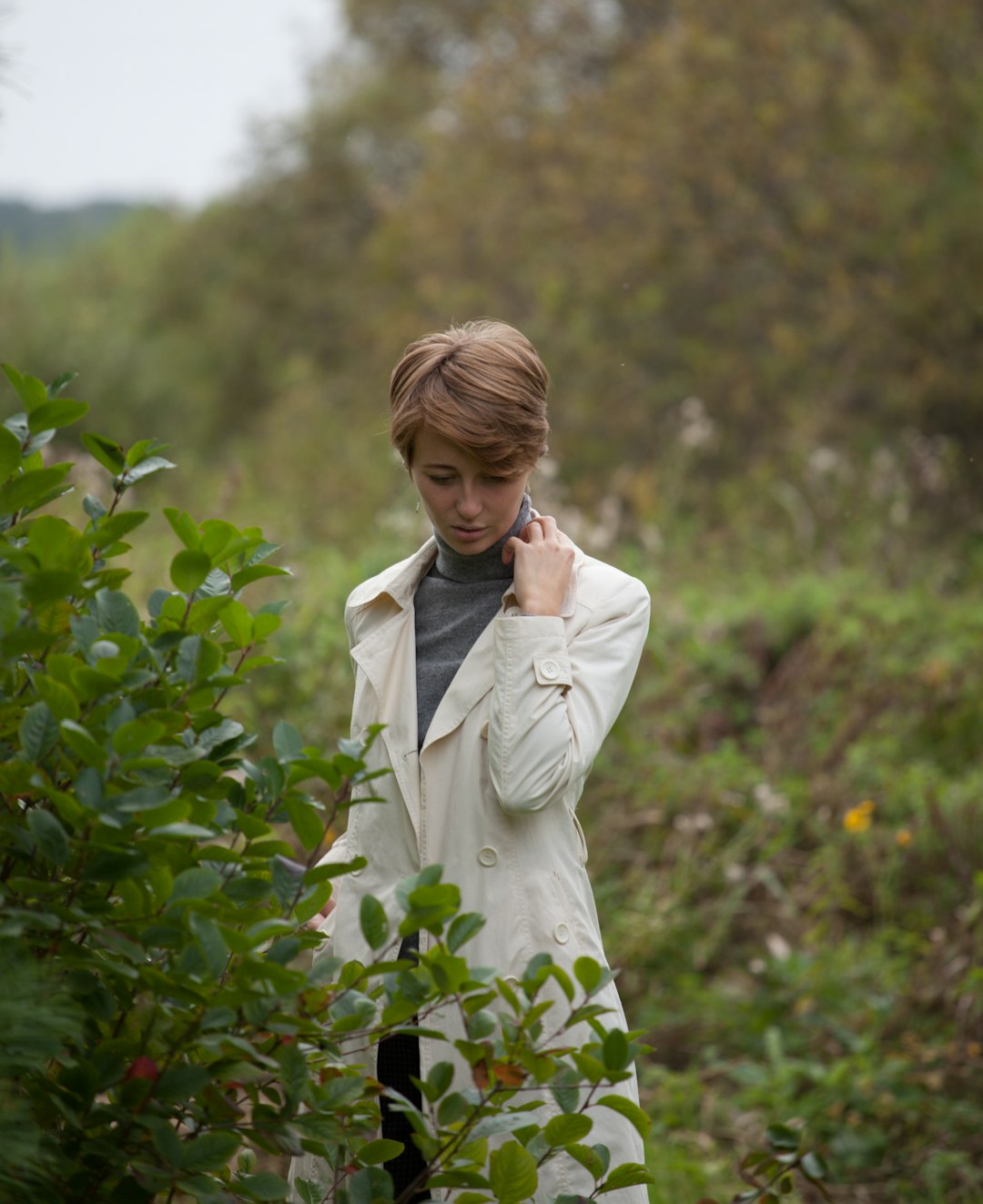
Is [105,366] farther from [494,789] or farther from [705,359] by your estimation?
[494,789]

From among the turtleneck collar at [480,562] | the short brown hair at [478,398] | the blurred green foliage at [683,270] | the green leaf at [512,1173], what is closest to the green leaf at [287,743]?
the green leaf at [512,1173]

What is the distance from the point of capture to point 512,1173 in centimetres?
155

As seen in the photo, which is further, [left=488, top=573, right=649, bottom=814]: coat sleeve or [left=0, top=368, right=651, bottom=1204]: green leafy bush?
[left=488, top=573, right=649, bottom=814]: coat sleeve

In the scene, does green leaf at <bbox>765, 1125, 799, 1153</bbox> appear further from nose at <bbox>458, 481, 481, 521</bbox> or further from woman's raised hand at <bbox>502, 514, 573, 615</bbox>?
nose at <bbox>458, 481, 481, 521</bbox>

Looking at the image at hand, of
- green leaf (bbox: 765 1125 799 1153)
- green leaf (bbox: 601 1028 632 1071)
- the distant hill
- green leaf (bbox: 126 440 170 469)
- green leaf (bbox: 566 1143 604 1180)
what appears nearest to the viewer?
green leaf (bbox: 601 1028 632 1071)

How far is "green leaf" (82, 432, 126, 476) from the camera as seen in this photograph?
1655 millimetres

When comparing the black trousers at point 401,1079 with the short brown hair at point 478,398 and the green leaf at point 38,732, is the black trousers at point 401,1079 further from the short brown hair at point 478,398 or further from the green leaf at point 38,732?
the green leaf at point 38,732

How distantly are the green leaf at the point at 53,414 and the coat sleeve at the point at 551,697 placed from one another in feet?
2.59

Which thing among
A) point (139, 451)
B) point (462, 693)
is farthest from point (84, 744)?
point (462, 693)

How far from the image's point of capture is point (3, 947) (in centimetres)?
132

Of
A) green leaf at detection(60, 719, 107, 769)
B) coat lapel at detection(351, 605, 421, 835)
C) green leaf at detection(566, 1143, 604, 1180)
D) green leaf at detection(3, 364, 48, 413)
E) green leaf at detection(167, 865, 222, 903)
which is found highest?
green leaf at detection(3, 364, 48, 413)

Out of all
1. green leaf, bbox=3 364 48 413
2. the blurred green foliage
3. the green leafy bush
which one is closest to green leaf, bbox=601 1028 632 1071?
the green leafy bush

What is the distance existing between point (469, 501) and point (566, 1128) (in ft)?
3.20

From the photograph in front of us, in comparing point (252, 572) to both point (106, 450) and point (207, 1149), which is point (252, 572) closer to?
point (106, 450)
